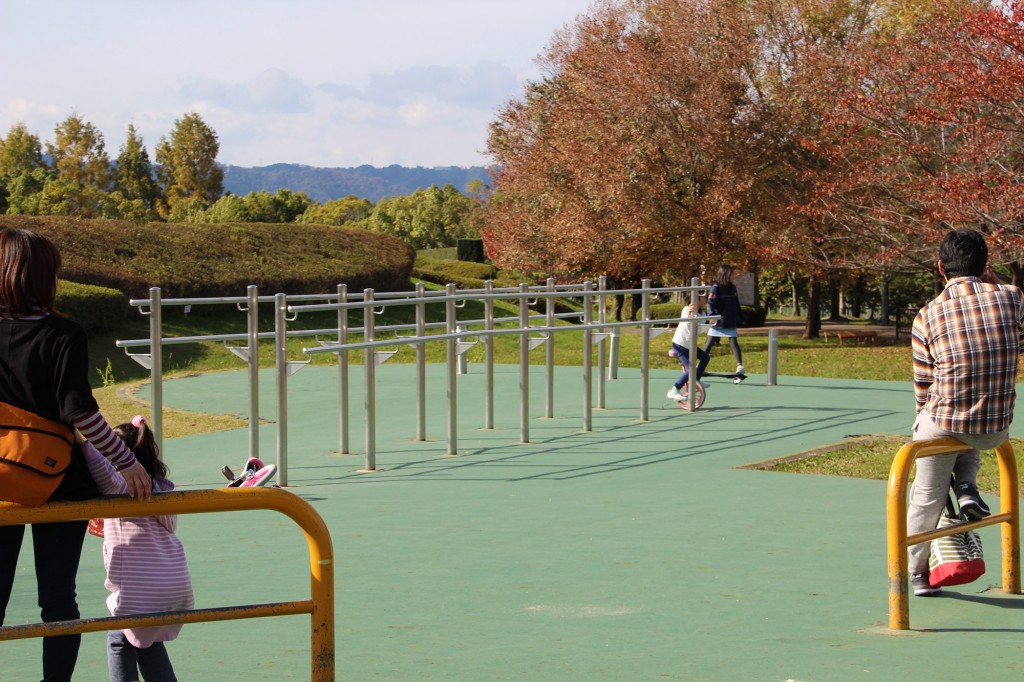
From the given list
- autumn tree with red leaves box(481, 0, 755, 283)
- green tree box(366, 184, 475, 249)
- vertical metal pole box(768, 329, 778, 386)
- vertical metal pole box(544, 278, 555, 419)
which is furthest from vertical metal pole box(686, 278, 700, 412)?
green tree box(366, 184, 475, 249)

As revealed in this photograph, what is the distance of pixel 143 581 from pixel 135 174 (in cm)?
5339

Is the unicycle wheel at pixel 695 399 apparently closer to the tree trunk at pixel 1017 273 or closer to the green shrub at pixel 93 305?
the green shrub at pixel 93 305

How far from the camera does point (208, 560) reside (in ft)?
20.7

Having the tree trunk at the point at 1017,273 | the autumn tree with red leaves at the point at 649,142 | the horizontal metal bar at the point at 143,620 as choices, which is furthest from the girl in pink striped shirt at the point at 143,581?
the tree trunk at the point at 1017,273

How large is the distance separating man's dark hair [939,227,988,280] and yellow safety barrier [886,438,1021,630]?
0.74 metres

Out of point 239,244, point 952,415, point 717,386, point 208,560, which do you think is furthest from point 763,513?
point 239,244

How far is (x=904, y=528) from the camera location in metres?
4.87

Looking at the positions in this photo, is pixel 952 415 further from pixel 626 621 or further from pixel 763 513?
pixel 763 513

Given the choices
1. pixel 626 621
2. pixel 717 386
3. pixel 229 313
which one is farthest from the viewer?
pixel 229 313

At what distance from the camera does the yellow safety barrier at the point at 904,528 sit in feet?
15.9

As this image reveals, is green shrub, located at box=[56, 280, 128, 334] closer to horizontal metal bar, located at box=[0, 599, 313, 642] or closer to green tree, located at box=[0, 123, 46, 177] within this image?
horizontal metal bar, located at box=[0, 599, 313, 642]

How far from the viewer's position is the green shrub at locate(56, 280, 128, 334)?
2077 cm

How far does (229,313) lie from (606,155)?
28.4 feet

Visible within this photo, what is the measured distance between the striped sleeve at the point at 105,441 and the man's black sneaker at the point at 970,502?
3587 mm
